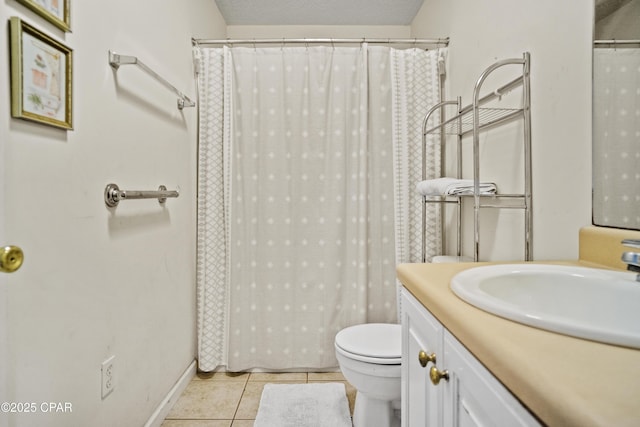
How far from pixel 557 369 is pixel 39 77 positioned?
4.00 feet

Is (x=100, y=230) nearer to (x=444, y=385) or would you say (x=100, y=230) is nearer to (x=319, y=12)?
(x=444, y=385)

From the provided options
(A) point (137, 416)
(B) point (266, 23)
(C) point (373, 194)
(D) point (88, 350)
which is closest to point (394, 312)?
(C) point (373, 194)

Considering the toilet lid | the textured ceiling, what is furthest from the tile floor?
the textured ceiling

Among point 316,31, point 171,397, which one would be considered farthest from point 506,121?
point 171,397

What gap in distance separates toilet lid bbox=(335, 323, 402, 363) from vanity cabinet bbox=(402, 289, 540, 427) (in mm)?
420

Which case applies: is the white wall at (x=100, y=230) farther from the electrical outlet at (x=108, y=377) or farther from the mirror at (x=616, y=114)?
the mirror at (x=616, y=114)

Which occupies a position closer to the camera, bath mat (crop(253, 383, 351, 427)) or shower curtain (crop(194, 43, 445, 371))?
bath mat (crop(253, 383, 351, 427))

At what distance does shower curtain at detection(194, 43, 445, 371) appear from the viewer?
1.97 m

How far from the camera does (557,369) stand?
1.28 ft

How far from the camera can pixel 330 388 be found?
182 cm

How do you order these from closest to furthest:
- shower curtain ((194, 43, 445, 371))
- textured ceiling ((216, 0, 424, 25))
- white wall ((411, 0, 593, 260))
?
white wall ((411, 0, 593, 260)) → shower curtain ((194, 43, 445, 371)) → textured ceiling ((216, 0, 424, 25))

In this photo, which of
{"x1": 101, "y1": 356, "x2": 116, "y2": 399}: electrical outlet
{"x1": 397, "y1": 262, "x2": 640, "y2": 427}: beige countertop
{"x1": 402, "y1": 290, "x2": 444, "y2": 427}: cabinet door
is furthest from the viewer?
{"x1": 101, "y1": 356, "x2": 116, "y2": 399}: electrical outlet

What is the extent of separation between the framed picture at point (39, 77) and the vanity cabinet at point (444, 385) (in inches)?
42.4

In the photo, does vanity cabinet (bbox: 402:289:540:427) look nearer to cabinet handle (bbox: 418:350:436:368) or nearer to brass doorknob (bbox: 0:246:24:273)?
cabinet handle (bbox: 418:350:436:368)
